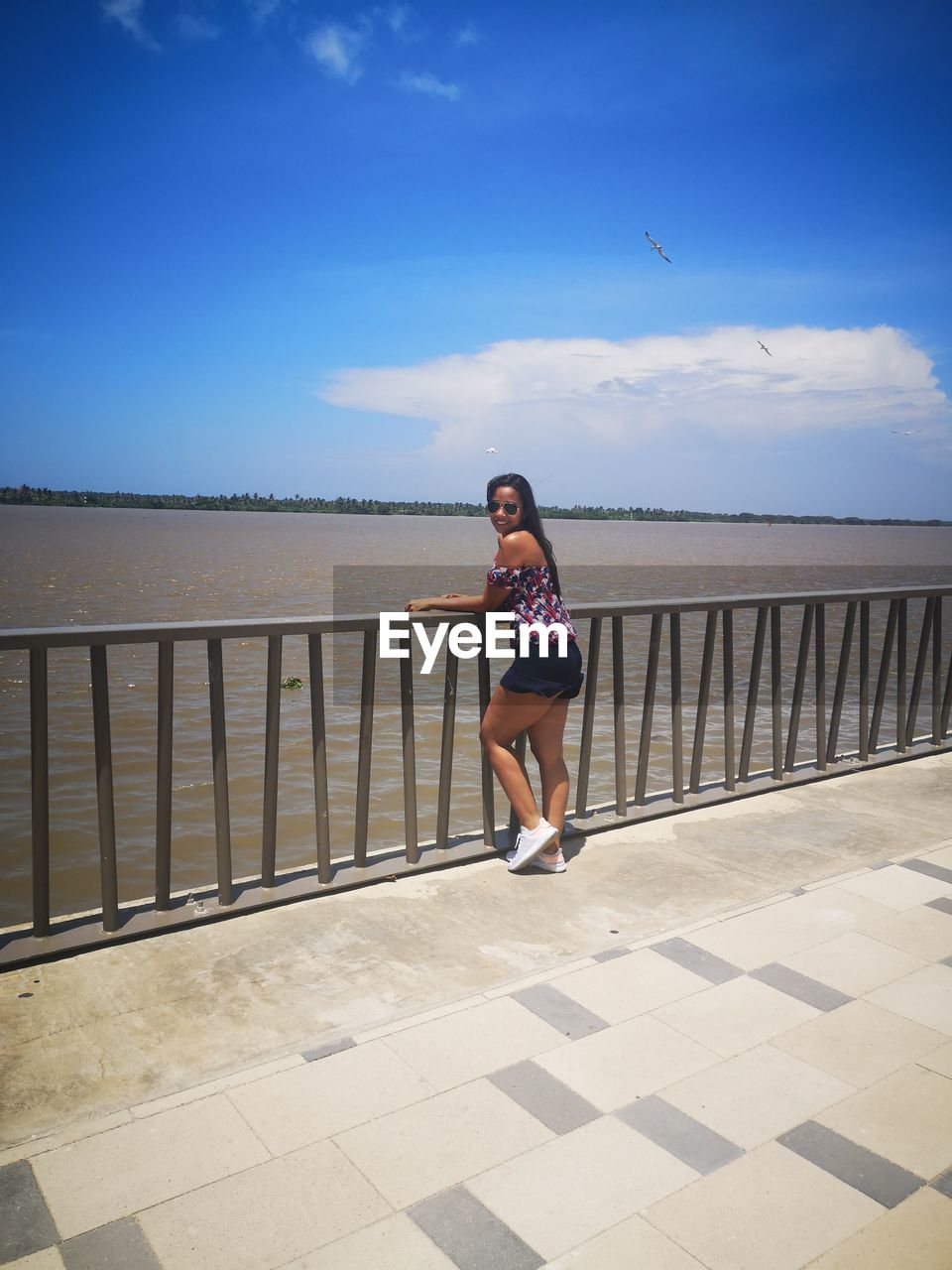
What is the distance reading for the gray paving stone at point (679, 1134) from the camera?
2.32 m

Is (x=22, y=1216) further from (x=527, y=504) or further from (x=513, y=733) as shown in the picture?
(x=527, y=504)

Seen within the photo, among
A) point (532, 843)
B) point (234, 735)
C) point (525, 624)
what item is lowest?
point (234, 735)

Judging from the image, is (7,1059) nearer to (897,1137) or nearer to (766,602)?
(897,1137)

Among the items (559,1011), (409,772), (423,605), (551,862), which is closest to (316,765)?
(409,772)

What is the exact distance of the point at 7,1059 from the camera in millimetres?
2670

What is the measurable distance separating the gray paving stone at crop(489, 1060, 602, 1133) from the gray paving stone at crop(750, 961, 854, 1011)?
0.91m

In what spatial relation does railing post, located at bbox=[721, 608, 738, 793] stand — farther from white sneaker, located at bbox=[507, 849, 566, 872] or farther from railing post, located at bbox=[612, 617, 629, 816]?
white sneaker, located at bbox=[507, 849, 566, 872]

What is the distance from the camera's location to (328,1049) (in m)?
2.75

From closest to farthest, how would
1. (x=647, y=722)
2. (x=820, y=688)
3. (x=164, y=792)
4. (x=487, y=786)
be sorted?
(x=164, y=792), (x=487, y=786), (x=647, y=722), (x=820, y=688)

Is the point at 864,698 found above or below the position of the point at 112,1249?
above

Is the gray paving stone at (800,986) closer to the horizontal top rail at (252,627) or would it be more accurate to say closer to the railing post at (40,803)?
the horizontal top rail at (252,627)

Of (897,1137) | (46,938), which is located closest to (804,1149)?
(897,1137)

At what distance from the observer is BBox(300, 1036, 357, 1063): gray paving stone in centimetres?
271

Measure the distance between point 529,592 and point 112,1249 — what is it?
105 inches
